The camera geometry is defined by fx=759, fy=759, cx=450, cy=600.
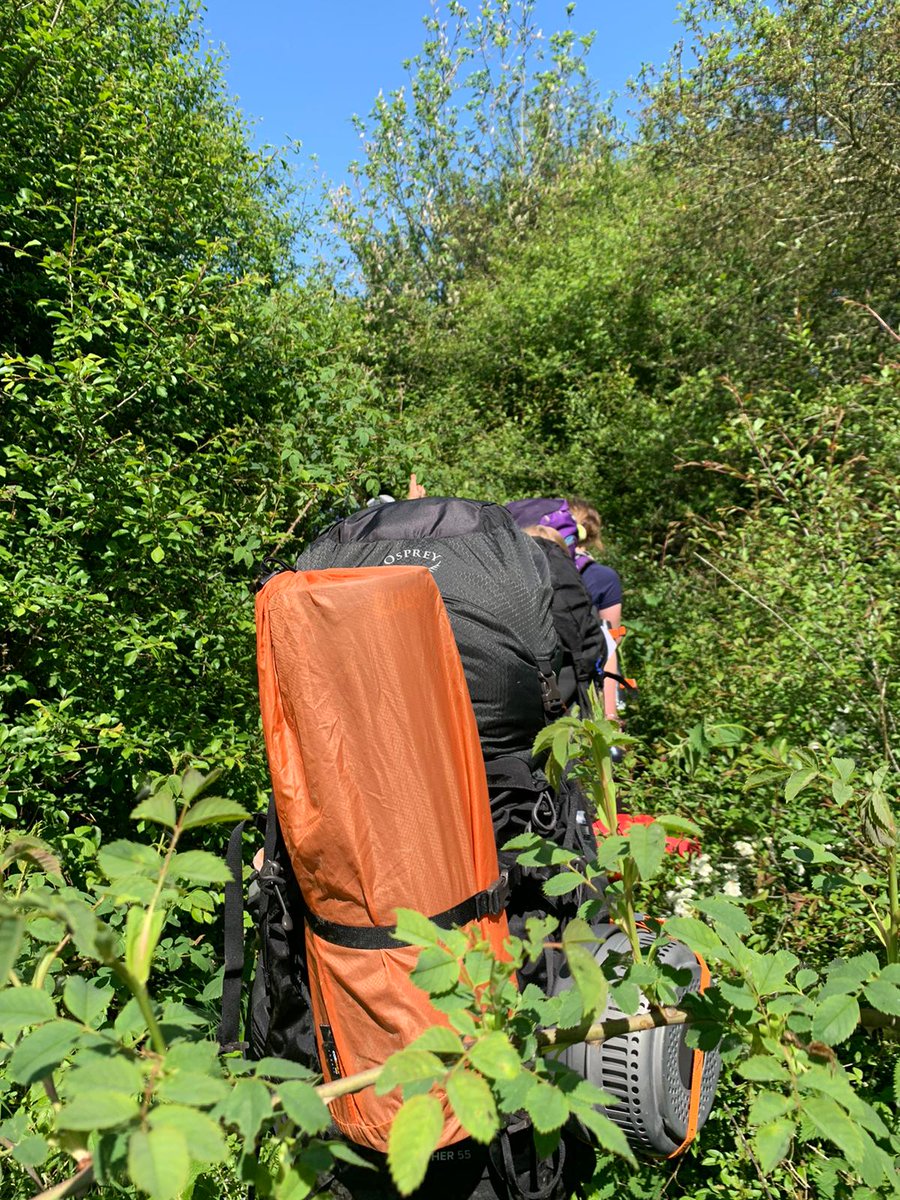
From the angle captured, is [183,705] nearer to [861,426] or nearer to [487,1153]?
[487,1153]

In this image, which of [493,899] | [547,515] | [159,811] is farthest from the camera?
[547,515]

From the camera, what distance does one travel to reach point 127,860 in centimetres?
78

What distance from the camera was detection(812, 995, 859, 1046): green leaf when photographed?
0.89 m

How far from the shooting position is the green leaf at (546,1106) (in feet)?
2.36

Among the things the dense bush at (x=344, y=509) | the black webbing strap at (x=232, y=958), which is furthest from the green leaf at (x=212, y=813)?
the black webbing strap at (x=232, y=958)

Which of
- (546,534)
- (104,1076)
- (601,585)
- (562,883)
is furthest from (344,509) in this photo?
(104,1076)

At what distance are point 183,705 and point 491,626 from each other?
1.37m

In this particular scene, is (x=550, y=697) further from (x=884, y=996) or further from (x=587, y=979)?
(x=587, y=979)

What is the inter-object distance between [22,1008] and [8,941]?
0.24 metres

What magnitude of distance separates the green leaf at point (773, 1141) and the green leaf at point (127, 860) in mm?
687

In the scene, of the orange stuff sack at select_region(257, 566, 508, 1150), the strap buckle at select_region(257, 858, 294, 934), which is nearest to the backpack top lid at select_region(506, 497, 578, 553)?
the orange stuff sack at select_region(257, 566, 508, 1150)

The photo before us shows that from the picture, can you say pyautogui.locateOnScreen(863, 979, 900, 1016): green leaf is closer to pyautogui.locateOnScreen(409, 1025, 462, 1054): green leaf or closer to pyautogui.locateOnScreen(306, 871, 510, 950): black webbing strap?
pyautogui.locateOnScreen(409, 1025, 462, 1054): green leaf

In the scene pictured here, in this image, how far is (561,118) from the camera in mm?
12781

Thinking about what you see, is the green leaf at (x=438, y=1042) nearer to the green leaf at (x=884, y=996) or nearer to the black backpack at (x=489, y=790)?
the green leaf at (x=884, y=996)
